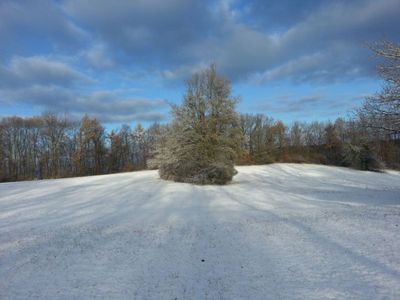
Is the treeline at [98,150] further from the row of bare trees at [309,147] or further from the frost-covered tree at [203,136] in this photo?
the frost-covered tree at [203,136]

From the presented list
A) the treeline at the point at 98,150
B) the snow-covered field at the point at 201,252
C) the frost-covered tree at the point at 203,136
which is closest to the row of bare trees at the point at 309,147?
the treeline at the point at 98,150

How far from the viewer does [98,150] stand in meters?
42.6

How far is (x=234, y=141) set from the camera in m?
20.9

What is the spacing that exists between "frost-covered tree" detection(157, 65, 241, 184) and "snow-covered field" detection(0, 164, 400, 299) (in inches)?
316

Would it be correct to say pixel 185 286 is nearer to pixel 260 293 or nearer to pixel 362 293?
pixel 260 293

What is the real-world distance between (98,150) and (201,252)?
3880cm

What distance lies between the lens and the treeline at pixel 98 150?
3822cm

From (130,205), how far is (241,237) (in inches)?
246

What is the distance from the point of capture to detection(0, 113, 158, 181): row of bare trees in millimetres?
39531

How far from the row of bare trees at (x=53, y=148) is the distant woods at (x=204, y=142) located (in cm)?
12

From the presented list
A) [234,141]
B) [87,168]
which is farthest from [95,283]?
[87,168]

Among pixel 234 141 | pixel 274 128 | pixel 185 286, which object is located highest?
pixel 274 128

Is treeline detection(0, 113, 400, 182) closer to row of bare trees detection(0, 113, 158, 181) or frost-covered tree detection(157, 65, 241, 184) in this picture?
row of bare trees detection(0, 113, 158, 181)

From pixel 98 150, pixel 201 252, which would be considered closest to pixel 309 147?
pixel 98 150
